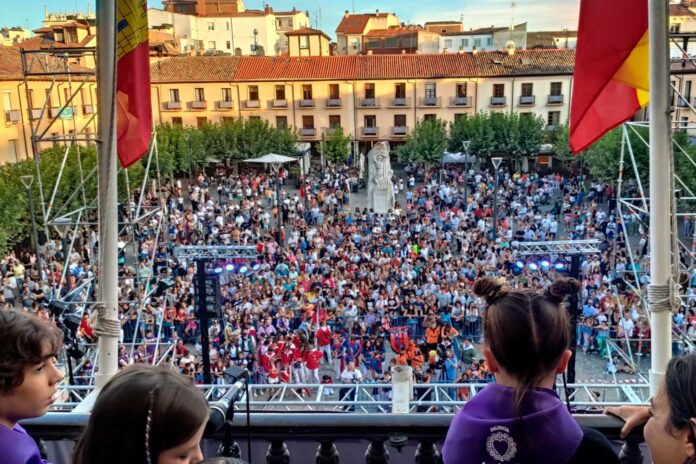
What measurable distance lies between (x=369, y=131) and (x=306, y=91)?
471cm

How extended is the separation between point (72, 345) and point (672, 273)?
520cm

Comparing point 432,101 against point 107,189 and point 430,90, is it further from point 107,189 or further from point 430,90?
point 107,189

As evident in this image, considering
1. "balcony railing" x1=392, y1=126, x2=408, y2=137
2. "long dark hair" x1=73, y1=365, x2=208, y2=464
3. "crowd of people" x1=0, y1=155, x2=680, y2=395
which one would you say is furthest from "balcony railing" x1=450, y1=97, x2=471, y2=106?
"long dark hair" x1=73, y1=365, x2=208, y2=464

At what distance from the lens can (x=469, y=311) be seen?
12383mm

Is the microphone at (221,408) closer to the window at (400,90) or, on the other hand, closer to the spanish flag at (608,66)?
the spanish flag at (608,66)

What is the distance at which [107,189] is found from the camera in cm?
329

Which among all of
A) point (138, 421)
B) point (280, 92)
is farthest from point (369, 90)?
point (138, 421)

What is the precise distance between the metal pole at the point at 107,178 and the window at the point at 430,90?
118ft

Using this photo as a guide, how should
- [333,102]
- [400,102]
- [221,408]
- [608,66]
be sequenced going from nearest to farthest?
[221,408] < [608,66] < [400,102] < [333,102]

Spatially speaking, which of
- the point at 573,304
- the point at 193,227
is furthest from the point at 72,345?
the point at 193,227

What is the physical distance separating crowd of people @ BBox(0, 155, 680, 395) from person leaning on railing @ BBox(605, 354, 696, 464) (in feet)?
13.5

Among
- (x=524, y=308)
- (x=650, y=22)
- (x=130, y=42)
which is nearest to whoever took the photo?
(x=524, y=308)

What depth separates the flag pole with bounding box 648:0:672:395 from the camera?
311 centimetres

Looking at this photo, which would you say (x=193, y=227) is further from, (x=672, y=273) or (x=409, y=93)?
(x=409, y=93)
